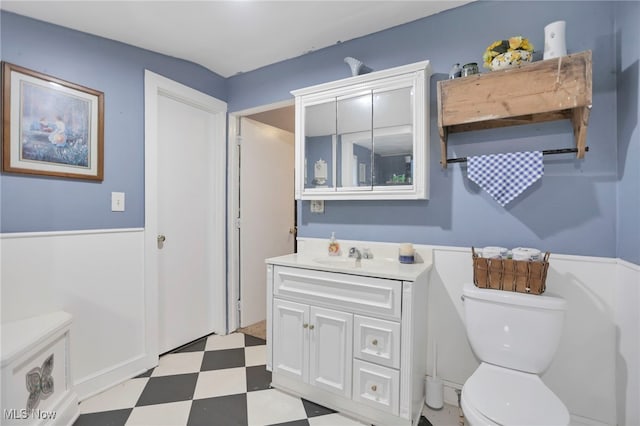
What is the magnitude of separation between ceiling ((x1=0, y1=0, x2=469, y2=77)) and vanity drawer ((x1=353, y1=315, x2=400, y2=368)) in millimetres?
1832

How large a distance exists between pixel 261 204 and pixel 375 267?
1660 millimetres

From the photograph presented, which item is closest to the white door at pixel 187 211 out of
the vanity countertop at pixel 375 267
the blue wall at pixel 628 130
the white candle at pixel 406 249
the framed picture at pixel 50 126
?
the framed picture at pixel 50 126

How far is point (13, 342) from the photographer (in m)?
1.33

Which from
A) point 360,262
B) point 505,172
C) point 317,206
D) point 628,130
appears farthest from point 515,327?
point 317,206

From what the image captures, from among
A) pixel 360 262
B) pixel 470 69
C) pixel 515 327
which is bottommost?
pixel 515 327

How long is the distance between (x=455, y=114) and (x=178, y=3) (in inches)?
67.0

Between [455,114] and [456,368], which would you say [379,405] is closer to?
[456,368]

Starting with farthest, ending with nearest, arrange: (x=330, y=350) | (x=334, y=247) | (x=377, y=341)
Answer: (x=334, y=247)
(x=330, y=350)
(x=377, y=341)

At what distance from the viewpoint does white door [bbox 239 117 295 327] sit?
2844mm

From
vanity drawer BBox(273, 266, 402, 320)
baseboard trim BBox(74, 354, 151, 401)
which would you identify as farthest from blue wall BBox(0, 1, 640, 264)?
baseboard trim BBox(74, 354, 151, 401)

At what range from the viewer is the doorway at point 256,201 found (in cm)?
276

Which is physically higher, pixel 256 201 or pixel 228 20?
pixel 228 20

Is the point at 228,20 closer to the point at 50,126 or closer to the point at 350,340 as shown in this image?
the point at 50,126

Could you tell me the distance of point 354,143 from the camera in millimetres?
2020
